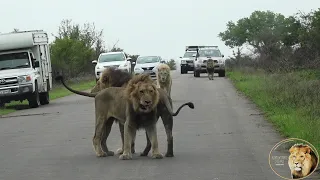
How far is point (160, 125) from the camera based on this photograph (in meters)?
16.9

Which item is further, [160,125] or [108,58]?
[108,58]

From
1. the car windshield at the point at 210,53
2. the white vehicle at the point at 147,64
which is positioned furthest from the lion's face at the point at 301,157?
the car windshield at the point at 210,53

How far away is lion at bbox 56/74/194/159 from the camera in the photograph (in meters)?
11.1

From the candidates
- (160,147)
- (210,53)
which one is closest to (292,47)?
(210,53)

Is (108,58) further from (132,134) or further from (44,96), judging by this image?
(132,134)

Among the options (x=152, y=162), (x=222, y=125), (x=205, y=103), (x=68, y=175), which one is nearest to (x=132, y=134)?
(x=152, y=162)

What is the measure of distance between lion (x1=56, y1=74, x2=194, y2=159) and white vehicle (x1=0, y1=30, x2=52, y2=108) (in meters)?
14.4

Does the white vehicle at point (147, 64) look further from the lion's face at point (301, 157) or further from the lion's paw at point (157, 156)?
the lion's face at point (301, 157)

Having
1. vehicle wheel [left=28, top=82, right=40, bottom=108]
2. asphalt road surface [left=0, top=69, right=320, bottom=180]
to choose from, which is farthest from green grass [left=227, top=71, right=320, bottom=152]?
vehicle wheel [left=28, top=82, right=40, bottom=108]

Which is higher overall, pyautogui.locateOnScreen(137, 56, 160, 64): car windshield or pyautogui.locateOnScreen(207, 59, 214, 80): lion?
pyautogui.locateOnScreen(137, 56, 160, 64): car windshield

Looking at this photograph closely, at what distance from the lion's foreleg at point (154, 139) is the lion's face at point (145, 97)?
0.45 meters

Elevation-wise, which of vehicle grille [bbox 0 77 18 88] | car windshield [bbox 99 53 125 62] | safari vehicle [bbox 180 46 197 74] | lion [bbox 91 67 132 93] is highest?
lion [bbox 91 67 132 93]

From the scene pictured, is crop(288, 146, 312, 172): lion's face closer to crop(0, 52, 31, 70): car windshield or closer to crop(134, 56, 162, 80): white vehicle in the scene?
crop(0, 52, 31, 70): car windshield

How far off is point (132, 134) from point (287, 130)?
4144 mm
